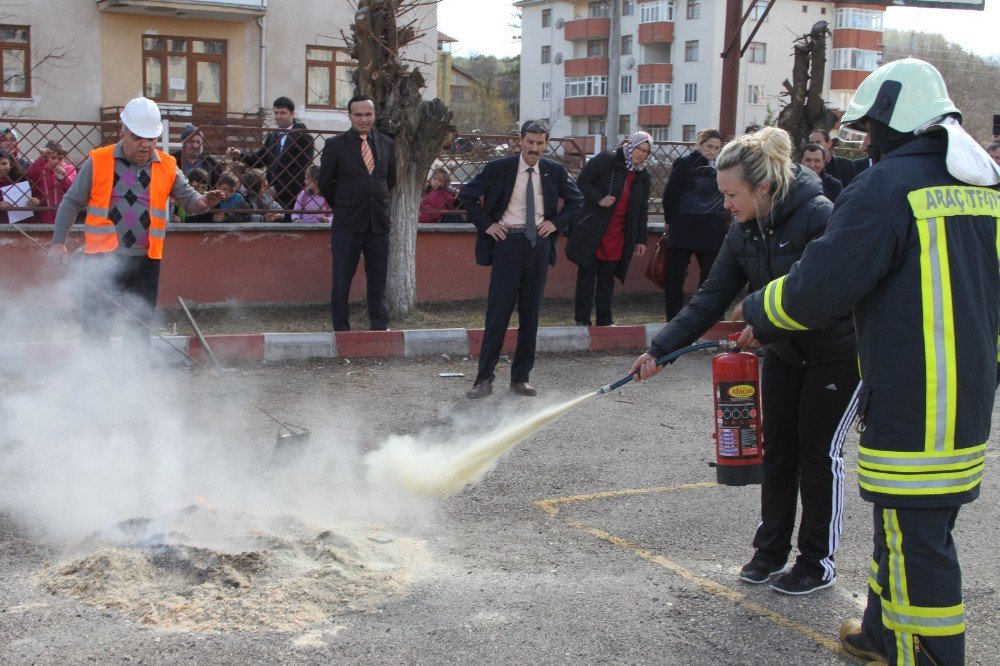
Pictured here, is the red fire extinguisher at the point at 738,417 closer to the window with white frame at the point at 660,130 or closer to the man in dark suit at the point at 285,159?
the man in dark suit at the point at 285,159

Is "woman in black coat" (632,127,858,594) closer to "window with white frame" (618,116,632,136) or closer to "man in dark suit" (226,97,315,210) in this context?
"man in dark suit" (226,97,315,210)

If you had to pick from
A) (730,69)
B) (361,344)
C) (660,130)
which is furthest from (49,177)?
(660,130)

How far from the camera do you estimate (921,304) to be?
3.03 metres

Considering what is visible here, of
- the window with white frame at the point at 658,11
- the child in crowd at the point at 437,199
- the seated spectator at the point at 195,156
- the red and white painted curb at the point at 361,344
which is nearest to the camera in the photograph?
the red and white painted curb at the point at 361,344

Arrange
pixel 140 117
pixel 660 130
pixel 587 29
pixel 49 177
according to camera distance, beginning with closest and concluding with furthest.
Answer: pixel 140 117
pixel 49 177
pixel 660 130
pixel 587 29

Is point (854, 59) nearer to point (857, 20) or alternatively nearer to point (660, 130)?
point (857, 20)

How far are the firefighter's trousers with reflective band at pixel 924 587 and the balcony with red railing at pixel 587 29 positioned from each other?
65.3 meters

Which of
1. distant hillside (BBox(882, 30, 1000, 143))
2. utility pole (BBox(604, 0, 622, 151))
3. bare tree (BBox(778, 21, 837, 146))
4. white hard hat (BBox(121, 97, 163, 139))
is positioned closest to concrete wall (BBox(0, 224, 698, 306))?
white hard hat (BBox(121, 97, 163, 139))

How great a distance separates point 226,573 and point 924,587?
257 cm

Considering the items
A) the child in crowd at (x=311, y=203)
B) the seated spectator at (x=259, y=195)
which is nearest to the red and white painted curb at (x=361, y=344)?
the seated spectator at (x=259, y=195)

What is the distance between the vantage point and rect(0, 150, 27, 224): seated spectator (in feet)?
34.0

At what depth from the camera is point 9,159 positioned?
10.4 meters

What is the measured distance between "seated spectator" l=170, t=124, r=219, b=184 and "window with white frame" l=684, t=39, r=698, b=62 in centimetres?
5369

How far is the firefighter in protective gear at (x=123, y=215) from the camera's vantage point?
6820mm
